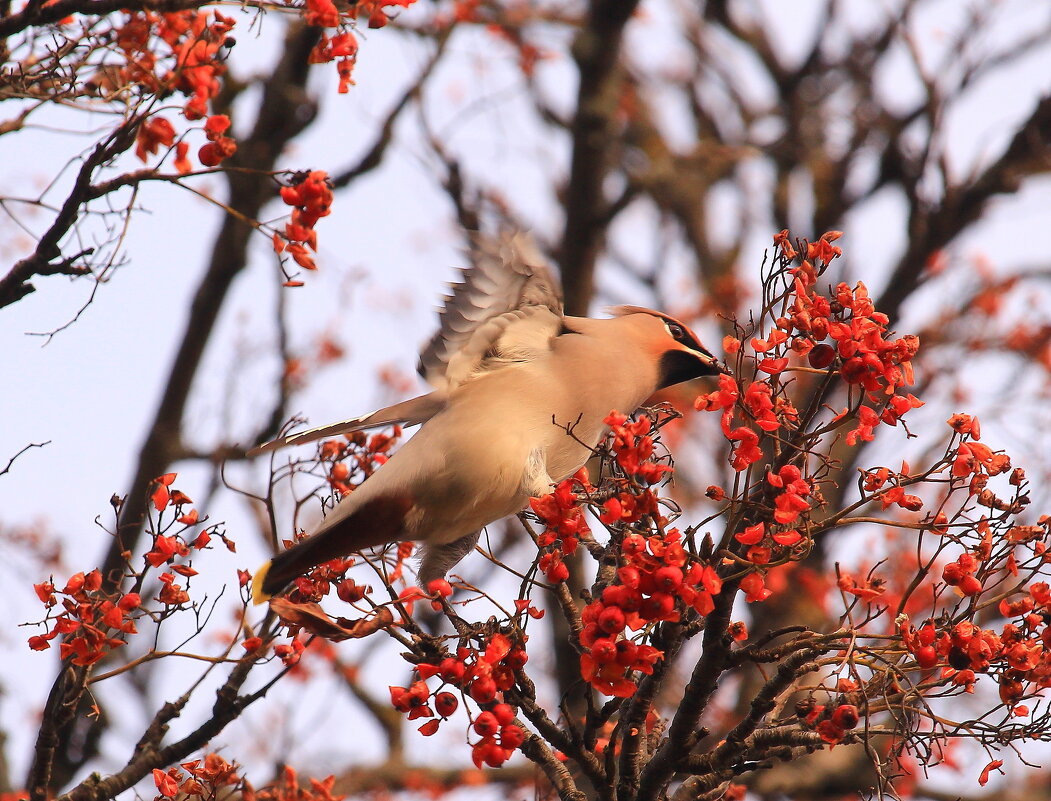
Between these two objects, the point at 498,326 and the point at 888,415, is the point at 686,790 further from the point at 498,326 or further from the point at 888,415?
the point at 498,326

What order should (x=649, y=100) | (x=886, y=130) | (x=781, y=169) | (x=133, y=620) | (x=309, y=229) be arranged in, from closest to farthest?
1. (x=133, y=620)
2. (x=309, y=229)
3. (x=886, y=130)
4. (x=781, y=169)
5. (x=649, y=100)

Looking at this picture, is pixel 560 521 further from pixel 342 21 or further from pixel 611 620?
pixel 342 21

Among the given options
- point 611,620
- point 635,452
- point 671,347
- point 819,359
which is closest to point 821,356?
point 819,359

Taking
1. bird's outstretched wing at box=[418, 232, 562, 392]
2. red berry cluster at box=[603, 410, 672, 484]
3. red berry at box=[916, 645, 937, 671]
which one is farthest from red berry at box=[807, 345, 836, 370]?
bird's outstretched wing at box=[418, 232, 562, 392]

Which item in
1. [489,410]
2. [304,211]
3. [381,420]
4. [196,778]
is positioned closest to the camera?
[196,778]

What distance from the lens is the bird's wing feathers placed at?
3.76 m

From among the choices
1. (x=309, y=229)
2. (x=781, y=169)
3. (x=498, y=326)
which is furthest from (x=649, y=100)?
(x=309, y=229)

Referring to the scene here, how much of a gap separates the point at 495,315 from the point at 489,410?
1.06 feet

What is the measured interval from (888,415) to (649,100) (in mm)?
8777

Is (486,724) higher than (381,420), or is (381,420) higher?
(381,420)

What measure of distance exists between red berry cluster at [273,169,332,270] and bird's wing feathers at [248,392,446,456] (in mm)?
757

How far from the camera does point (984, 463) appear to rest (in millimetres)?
2455

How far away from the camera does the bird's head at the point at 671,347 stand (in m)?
4.19

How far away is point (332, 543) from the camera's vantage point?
3.15 meters
